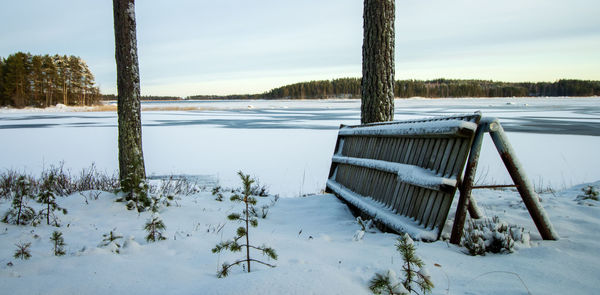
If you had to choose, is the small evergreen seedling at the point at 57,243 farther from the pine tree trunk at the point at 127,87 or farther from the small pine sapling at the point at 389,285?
the small pine sapling at the point at 389,285

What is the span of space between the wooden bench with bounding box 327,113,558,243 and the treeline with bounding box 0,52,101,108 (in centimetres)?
7046

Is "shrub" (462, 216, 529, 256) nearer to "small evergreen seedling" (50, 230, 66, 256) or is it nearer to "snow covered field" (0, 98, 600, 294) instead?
"snow covered field" (0, 98, 600, 294)

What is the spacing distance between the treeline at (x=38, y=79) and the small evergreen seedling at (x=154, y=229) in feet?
229

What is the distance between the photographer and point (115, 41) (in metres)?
5.30

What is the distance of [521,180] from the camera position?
336cm

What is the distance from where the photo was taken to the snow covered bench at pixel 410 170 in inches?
128

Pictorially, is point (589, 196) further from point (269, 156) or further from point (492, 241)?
point (269, 156)

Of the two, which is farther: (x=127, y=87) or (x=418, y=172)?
(x=127, y=87)

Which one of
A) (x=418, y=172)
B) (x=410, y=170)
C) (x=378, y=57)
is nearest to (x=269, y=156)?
(x=378, y=57)

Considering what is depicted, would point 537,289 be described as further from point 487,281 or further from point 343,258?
point 343,258

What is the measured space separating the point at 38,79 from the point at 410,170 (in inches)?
2915

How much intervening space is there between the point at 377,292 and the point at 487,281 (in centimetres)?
121

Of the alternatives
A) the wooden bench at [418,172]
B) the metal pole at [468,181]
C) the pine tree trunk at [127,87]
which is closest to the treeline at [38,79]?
the pine tree trunk at [127,87]

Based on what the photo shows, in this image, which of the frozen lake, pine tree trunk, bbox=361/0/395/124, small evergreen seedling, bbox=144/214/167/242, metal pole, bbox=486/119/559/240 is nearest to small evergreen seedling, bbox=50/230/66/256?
small evergreen seedling, bbox=144/214/167/242
